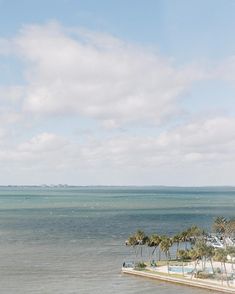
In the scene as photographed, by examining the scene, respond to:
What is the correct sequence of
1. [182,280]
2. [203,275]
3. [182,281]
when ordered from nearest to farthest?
[182,281] < [182,280] < [203,275]

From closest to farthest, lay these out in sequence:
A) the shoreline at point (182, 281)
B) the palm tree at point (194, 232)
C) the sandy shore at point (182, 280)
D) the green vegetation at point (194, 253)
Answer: the shoreline at point (182, 281)
the sandy shore at point (182, 280)
the green vegetation at point (194, 253)
the palm tree at point (194, 232)

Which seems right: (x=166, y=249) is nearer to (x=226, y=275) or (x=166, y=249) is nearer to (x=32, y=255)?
(x=226, y=275)

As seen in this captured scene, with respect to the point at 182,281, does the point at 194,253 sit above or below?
above

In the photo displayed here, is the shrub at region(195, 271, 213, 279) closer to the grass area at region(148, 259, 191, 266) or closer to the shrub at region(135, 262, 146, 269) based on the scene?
the grass area at region(148, 259, 191, 266)

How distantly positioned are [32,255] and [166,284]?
42.5 m

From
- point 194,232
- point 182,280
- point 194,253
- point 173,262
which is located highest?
point 194,232

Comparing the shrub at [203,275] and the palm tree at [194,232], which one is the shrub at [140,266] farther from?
the palm tree at [194,232]

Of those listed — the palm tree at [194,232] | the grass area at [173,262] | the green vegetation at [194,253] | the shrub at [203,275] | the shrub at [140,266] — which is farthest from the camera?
the palm tree at [194,232]

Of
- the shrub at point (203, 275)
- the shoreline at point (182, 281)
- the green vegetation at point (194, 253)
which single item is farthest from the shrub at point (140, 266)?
the shrub at point (203, 275)

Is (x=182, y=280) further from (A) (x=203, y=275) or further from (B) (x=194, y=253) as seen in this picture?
(B) (x=194, y=253)

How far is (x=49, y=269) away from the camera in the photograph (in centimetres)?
10138

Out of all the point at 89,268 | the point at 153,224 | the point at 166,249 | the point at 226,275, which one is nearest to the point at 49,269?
the point at 89,268

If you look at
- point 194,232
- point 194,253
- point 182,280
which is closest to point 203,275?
point 182,280

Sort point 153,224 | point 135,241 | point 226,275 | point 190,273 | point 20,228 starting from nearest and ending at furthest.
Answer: point 226,275 → point 190,273 → point 135,241 → point 20,228 → point 153,224
